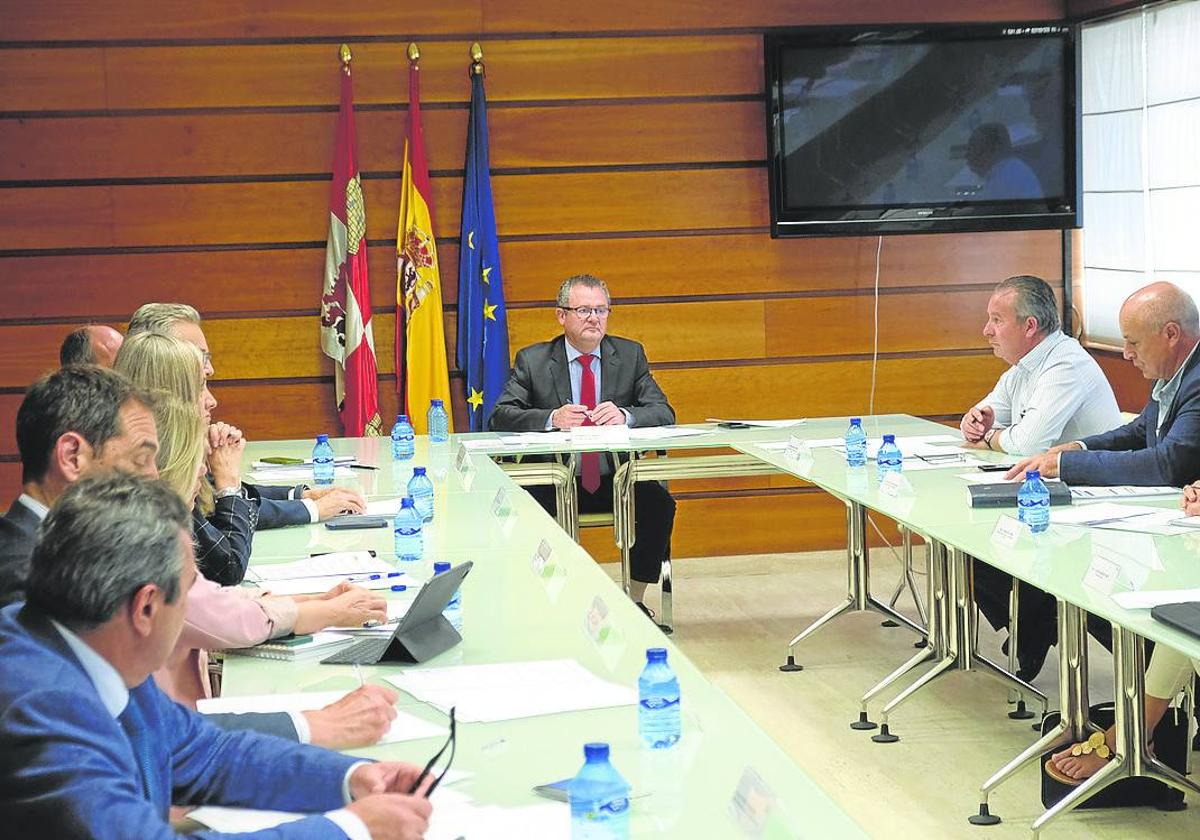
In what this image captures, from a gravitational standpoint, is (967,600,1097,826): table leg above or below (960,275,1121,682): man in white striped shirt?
below

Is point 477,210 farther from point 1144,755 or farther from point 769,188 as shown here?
point 1144,755

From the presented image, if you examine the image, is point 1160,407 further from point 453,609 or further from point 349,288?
point 349,288

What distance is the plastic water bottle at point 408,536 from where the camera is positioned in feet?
12.3

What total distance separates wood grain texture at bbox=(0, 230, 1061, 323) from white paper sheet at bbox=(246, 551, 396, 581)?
3671 mm

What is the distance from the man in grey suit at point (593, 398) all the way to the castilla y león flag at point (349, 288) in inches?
36.7

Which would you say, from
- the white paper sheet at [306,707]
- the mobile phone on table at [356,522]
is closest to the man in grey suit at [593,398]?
the mobile phone on table at [356,522]

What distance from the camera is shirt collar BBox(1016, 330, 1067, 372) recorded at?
5.58m

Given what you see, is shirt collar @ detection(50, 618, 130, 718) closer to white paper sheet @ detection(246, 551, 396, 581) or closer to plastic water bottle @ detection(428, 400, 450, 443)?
white paper sheet @ detection(246, 551, 396, 581)

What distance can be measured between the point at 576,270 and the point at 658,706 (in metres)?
5.31

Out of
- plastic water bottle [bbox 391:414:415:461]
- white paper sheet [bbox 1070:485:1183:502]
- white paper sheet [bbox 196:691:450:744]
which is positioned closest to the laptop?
white paper sheet [bbox 196:691:450:744]

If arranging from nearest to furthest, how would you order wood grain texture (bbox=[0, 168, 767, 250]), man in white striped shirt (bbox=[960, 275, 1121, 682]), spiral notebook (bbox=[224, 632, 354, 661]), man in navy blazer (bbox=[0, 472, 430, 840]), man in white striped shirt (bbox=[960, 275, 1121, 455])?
man in navy blazer (bbox=[0, 472, 430, 840]), spiral notebook (bbox=[224, 632, 354, 661]), man in white striped shirt (bbox=[960, 275, 1121, 682]), man in white striped shirt (bbox=[960, 275, 1121, 455]), wood grain texture (bbox=[0, 168, 767, 250])

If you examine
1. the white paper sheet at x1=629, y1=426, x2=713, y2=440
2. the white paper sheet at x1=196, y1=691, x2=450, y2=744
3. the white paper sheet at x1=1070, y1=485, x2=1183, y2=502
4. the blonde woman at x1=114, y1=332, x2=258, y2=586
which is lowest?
the white paper sheet at x1=196, y1=691, x2=450, y2=744

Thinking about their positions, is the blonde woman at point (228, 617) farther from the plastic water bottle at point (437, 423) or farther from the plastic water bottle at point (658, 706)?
the plastic water bottle at point (437, 423)

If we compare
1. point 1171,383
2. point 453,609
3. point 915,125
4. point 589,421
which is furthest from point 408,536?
point 915,125
